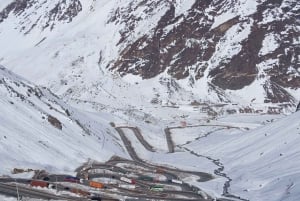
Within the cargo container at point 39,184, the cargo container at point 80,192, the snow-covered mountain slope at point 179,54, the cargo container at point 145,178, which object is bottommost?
the cargo container at point 80,192

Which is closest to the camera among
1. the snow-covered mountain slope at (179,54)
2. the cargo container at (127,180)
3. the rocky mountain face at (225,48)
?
the cargo container at (127,180)

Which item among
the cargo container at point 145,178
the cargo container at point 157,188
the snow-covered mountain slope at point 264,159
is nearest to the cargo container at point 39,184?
the cargo container at point 157,188

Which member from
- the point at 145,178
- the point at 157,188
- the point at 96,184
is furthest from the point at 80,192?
the point at 145,178

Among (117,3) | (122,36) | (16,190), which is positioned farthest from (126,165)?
(117,3)

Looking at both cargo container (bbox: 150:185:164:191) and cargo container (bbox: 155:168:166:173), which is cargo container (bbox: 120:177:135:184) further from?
cargo container (bbox: 155:168:166:173)

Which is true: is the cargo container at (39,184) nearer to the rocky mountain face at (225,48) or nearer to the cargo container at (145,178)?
the cargo container at (145,178)

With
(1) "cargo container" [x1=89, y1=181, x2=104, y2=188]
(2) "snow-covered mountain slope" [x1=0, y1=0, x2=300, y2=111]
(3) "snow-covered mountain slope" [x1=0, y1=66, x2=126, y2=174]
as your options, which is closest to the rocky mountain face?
(2) "snow-covered mountain slope" [x1=0, y1=0, x2=300, y2=111]
